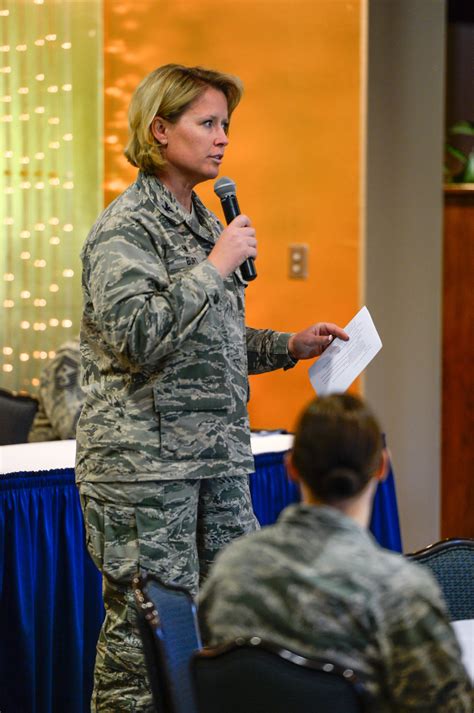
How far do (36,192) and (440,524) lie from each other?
8.20ft

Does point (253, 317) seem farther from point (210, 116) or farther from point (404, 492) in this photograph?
point (210, 116)

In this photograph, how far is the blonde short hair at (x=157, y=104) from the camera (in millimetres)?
2291

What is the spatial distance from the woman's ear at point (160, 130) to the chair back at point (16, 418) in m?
2.20

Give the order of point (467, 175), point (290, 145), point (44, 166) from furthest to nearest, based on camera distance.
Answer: point (44, 166)
point (467, 175)
point (290, 145)

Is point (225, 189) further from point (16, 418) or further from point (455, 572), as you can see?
point (16, 418)

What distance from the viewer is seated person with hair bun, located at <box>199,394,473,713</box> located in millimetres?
1236

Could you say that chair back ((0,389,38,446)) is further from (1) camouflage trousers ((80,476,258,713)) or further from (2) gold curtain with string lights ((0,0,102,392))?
(1) camouflage trousers ((80,476,258,713))

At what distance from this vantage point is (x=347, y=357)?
8.02ft

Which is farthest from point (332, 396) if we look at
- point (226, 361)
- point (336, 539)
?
point (226, 361)

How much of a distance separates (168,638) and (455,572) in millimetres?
721

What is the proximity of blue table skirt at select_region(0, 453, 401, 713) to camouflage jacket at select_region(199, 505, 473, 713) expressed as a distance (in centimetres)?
184

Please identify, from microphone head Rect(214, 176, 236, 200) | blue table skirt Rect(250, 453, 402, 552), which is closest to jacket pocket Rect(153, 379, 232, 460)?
microphone head Rect(214, 176, 236, 200)

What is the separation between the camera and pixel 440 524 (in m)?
5.02

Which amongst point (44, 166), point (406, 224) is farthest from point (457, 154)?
point (44, 166)
